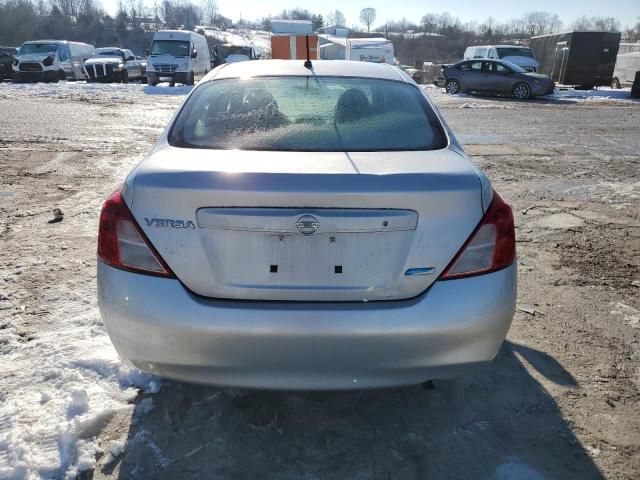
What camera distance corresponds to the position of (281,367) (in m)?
1.87

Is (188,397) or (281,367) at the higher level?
(281,367)

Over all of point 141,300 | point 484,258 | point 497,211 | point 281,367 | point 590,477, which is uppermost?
point 497,211

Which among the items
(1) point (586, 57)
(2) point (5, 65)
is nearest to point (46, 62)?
(2) point (5, 65)

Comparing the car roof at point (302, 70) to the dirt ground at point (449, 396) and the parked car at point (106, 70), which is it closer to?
the dirt ground at point (449, 396)

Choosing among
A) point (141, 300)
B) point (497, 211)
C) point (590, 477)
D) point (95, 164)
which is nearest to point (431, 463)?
point (590, 477)

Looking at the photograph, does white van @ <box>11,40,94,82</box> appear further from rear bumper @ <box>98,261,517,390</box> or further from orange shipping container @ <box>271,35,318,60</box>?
rear bumper @ <box>98,261,517,390</box>

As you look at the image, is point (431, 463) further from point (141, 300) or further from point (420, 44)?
point (420, 44)

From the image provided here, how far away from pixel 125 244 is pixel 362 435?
1.35m

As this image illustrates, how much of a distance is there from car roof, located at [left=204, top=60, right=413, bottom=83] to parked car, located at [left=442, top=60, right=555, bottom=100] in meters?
18.4

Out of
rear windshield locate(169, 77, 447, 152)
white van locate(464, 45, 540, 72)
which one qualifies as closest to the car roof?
rear windshield locate(169, 77, 447, 152)

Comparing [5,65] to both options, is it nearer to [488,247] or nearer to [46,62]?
[46,62]

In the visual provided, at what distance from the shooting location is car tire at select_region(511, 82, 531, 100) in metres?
19.3

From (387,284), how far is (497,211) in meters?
0.55

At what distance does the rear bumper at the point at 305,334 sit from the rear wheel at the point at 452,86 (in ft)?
69.4
